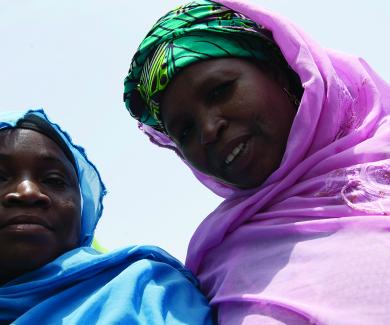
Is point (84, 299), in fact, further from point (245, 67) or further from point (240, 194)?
point (245, 67)

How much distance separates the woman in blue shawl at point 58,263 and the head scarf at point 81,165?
1 centimetres

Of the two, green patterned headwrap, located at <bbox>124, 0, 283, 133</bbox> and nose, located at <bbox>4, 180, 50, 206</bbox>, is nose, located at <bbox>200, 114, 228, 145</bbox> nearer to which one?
green patterned headwrap, located at <bbox>124, 0, 283, 133</bbox>

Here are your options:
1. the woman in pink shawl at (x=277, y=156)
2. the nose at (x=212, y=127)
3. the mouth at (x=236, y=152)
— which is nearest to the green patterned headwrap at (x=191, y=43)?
the woman in pink shawl at (x=277, y=156)

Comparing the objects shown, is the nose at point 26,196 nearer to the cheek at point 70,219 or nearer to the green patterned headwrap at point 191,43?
the cheek at point 70,219

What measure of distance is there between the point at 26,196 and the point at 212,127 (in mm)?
854

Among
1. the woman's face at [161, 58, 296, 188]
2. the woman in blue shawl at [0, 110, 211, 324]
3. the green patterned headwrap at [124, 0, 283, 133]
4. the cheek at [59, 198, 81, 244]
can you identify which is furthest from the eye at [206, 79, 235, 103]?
the cheek at [59, 198, 81, 244]

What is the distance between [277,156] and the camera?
2115mm

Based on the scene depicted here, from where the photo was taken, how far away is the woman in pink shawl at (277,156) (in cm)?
178

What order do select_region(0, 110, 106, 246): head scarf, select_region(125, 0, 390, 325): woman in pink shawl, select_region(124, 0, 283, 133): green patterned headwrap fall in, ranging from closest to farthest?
1. select_region(125, 0, 390, 325): woman in pink shawl
2. select_region(124, 0, 283, 133): green patterned headwrap
3. select_region(0, 110, 106, 246): head scarf

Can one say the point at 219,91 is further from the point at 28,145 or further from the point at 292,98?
the point at 28,145

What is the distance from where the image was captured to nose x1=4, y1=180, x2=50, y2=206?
92.0 inches

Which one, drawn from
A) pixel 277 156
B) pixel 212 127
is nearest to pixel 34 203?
pixel 212 127

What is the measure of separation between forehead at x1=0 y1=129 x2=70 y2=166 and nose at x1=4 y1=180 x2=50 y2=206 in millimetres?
175

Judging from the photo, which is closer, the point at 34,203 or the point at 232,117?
the point at 232,117
